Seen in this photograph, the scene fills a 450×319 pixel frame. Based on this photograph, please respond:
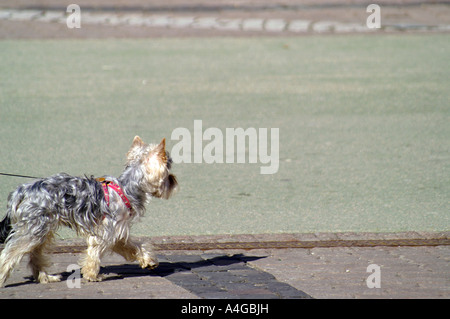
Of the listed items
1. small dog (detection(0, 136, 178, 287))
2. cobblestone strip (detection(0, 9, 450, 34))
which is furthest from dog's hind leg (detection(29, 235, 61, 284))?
cobblestone strip (detection(0, 9, 450, 34))

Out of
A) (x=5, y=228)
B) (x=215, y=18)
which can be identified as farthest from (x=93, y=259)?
(x=215, y=18)

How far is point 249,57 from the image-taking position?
14.5m

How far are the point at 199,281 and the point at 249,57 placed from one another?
9344 mm

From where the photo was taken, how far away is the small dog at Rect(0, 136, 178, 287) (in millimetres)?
5383

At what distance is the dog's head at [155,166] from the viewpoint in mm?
5680

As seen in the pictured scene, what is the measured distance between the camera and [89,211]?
219 inches

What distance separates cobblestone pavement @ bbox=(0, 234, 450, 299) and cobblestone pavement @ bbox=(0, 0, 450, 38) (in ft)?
34.3

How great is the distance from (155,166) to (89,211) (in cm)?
61

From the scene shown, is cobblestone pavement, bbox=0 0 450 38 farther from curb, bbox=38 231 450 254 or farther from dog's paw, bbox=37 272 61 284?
dog's paw, bbox=37 272 61 284

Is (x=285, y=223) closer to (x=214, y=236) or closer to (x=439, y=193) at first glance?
(x=214, y=236)

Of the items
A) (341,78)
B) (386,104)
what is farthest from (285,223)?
(341,78)

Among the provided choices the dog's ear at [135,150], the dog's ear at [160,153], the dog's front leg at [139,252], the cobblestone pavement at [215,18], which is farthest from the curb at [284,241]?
the cobblestone pavement at [215,18]

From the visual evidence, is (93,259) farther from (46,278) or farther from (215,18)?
(215,18)

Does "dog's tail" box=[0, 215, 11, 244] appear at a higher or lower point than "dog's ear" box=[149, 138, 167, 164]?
lower
